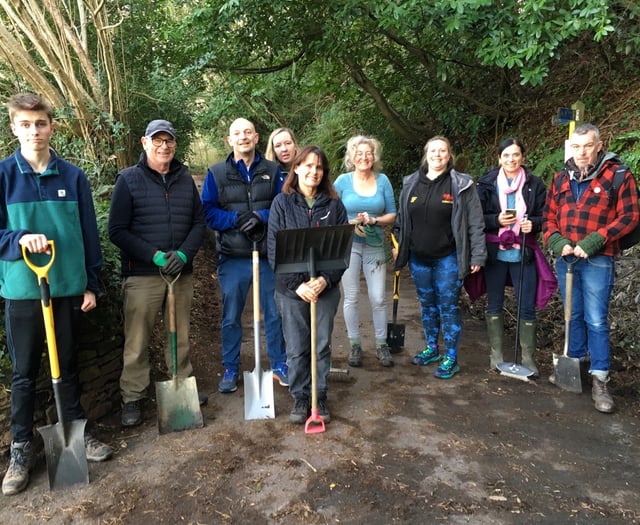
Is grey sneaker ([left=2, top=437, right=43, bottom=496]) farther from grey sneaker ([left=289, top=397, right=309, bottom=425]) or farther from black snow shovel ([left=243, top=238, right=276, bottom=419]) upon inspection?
grey sneaker ([left=289, top=397, right=309, bottom=425])

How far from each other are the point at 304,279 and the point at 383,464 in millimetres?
1329

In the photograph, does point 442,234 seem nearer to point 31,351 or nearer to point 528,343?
point 528,343

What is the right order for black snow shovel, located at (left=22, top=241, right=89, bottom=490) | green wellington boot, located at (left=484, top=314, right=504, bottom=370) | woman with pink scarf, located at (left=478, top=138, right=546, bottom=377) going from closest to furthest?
black snow shovel, located at (left=22, top=241, right=89, bottom=490) → woman with pink scarf, located at (left=478, top=138, right=546, bottom=377) → green wellington boot, located at (left=484, top=314, right=504, bottom=370)

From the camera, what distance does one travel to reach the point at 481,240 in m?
4.11

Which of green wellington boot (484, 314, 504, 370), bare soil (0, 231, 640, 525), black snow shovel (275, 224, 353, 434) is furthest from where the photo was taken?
green wellington boot (484, 314, 504, 370)

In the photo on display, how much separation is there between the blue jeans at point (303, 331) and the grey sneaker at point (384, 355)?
1.20 meters

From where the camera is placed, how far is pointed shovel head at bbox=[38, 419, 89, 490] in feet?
9.16

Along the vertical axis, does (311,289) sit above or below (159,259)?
below

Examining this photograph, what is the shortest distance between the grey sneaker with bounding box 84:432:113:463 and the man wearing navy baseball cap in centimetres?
38

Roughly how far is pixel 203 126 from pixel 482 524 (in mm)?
10312

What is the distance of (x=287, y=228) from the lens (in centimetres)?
336

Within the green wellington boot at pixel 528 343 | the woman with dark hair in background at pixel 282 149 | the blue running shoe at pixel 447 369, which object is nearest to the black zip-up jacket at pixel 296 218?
the woman with dark hair in background at pixel 282 149

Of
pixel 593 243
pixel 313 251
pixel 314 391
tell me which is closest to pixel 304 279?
pixel 313 251

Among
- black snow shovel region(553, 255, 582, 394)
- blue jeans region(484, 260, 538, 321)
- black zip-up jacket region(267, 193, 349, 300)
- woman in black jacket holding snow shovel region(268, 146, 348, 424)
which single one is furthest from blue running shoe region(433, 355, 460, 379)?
black zip-up jacket region(267, 193, 349, 300)
